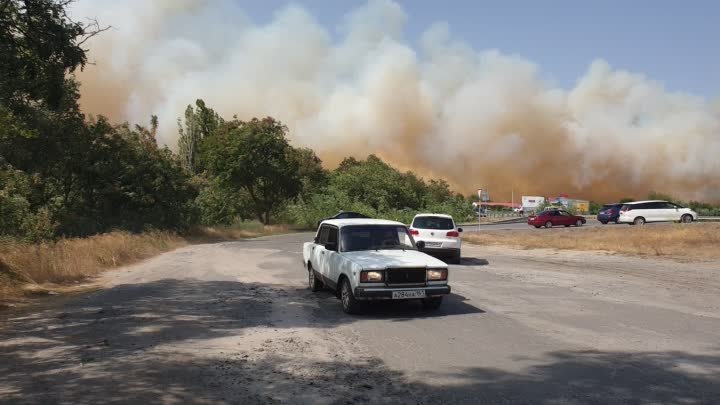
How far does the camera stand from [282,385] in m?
5.77

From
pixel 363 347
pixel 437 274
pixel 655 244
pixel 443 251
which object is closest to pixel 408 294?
pixel 437 274

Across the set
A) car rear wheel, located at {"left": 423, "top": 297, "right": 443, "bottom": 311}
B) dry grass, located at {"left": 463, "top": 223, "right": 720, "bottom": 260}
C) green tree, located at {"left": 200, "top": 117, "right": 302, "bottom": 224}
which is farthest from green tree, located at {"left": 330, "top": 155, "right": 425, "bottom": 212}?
car rear wheel, located at {"left": 423, "top": 297, "right": 443, "bottom": 311}

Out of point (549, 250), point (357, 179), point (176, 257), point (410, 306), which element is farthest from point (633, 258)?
point (357, 179)

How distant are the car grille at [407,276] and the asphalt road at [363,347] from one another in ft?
2.09

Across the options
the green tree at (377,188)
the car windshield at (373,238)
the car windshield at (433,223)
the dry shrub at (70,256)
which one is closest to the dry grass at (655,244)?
the car windshield at (433,223)

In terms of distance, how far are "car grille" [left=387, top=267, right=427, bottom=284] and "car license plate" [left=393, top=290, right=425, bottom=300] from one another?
0.60 feet

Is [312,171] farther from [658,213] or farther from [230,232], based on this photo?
[658,213]

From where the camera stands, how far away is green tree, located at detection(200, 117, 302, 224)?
49594 millimetres

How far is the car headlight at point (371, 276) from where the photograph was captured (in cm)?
955

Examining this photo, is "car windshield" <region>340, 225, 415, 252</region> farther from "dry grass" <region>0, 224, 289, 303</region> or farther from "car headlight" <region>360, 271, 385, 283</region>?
"dry grass" <region>0, 224, 289, 303</region>

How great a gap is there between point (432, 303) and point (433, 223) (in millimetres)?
9870

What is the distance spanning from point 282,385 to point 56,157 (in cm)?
2248

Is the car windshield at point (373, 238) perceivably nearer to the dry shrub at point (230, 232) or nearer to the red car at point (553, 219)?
the dry shrub at point (230, 232)

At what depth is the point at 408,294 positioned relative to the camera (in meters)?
9.65
